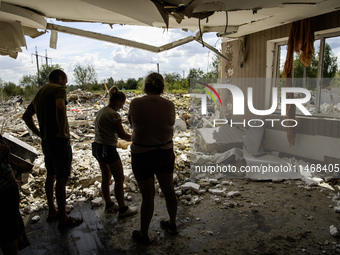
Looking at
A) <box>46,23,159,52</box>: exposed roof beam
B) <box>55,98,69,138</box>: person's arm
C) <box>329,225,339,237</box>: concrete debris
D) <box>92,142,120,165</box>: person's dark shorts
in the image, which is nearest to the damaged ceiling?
<box>46,23,159,52</box>: exposed roof beam

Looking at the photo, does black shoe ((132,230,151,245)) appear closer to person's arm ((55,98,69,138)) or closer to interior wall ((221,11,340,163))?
person's arm ((55,98,69,138))

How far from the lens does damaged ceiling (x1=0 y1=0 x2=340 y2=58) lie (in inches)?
133

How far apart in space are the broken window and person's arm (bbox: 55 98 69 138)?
5.01 meters

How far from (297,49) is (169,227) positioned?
4.48m

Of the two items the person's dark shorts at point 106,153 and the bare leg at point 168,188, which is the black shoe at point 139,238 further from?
the person's dark shorts at point 106,153

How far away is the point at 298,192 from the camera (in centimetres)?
431

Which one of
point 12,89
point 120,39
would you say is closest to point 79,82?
point 12,89

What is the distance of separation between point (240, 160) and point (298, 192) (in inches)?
55.9

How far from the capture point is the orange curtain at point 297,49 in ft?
16.9

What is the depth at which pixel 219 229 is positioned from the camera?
3199 millimetres

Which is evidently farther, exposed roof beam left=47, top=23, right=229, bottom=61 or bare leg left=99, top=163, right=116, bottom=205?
exposed roof beam left=47, top=23, right=229, bottom=61

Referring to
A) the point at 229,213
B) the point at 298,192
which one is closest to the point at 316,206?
the point at 298,192

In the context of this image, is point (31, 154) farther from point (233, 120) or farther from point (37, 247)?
point (233, 120)

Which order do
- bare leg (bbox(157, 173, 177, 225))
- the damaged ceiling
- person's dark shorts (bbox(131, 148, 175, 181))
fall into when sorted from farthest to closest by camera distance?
1. the damaged ceiling
2. bare leg (bbox(157, 173, 177, 225))
3. person's dark shorts (bbox(131, 148, 175, 181))
